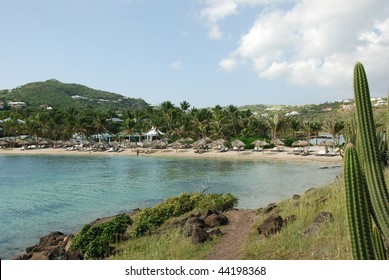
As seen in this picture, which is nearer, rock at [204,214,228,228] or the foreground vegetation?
the foreground vegetation

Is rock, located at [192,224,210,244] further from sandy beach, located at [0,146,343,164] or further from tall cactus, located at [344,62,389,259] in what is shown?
sandy beach, located at [0,146,343,164]

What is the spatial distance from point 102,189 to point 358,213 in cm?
2479

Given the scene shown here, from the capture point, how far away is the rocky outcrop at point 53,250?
10.0 m

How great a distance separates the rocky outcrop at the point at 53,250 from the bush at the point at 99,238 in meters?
0.36

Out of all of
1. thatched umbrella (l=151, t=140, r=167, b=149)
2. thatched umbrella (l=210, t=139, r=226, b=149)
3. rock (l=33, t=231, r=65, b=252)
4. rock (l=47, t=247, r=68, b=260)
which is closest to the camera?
rock (l=47, t=247, r=68, b=260)

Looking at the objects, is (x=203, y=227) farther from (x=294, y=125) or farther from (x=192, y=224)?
(x=294, y=125)

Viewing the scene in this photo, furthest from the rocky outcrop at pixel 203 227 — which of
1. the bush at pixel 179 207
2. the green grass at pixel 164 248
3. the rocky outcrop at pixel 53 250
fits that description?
the rocky outcrop at pixel 53 250

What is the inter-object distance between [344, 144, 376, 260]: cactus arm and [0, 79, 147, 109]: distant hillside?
454 ft

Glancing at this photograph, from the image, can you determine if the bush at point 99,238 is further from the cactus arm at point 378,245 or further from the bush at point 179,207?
the cactus arm at point 378,245

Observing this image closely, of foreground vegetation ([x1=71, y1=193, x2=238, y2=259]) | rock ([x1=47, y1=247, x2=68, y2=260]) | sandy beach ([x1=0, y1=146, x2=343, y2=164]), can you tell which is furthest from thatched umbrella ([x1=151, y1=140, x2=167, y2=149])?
rock ([x1=47, y1=247, x2=68, y2=260])

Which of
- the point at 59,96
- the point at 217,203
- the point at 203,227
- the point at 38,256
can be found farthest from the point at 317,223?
the point at 59,96

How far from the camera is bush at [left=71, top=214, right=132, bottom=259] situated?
10.3 m
